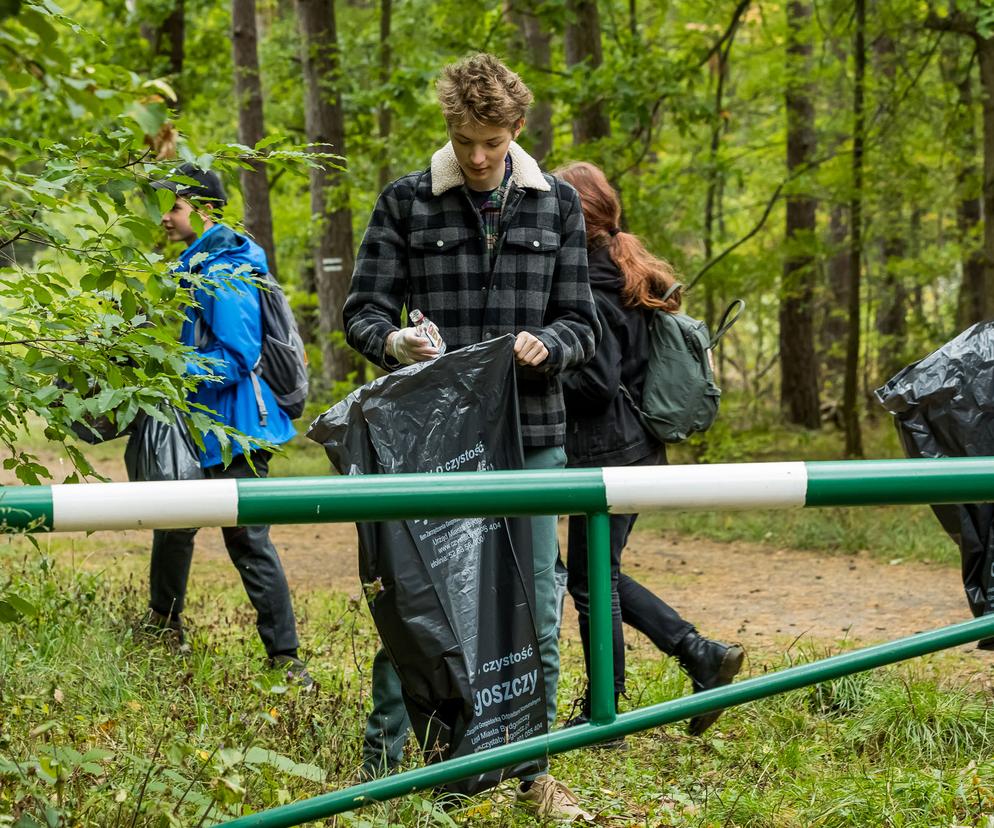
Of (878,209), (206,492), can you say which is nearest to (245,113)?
(878,209)

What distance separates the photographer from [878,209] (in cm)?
1198

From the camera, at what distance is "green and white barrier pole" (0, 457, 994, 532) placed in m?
1.97

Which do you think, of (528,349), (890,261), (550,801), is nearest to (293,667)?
(550,801)

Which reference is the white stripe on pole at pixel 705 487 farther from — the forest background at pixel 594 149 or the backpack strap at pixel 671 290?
the backpack strap at pixel 671 290

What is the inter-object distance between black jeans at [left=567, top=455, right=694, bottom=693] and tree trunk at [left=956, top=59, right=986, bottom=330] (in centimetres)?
706

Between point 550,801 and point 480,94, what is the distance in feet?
6.10

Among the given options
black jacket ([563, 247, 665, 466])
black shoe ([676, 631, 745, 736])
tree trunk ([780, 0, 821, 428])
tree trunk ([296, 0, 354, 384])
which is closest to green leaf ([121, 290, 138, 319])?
black jacket ([563, 247, 665, 466])

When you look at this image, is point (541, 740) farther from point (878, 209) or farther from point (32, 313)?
point (878, 209)

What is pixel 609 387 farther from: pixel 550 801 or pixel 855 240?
pixel 855 240

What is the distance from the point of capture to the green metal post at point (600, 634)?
7.27 ft

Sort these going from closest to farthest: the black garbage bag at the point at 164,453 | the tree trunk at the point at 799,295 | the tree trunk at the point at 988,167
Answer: the black garbage bag at the point at 164,453, the tree trunk at the point at 988,167, the tree trunk at the point at 799,295

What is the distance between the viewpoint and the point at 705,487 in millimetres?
2197

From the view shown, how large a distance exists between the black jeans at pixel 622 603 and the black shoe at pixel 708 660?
0.05 metres

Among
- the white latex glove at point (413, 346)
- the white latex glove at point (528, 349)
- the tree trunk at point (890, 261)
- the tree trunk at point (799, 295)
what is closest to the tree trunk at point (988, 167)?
the tree trunk at point (890, 261)
